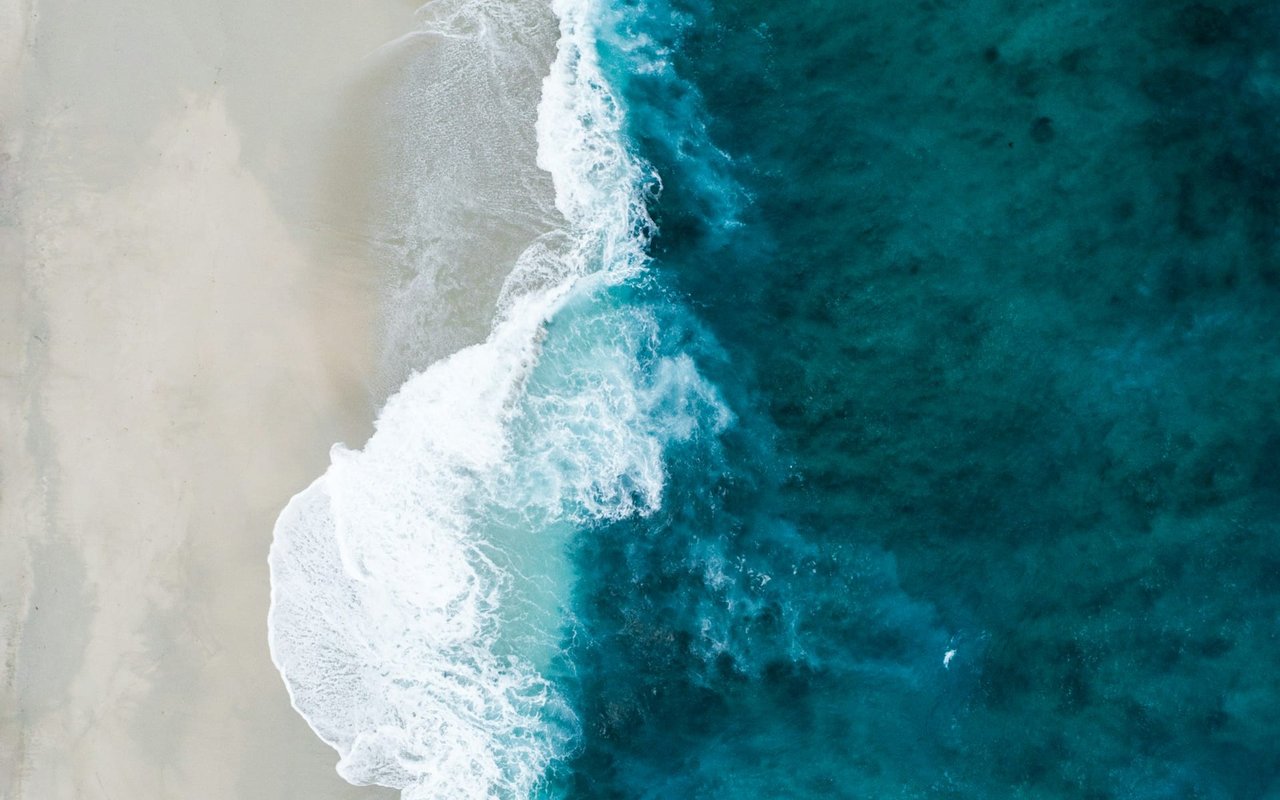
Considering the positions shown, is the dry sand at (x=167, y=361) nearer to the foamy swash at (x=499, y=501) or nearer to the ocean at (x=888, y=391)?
the foamy swash at (x=499, y=501)

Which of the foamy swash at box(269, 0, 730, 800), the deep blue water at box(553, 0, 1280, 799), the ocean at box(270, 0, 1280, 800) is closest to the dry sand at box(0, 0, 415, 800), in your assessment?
the foamy swash at box(269, 0, 730, 800)

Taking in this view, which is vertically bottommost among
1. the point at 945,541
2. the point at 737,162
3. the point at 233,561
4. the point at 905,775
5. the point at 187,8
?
the point at 905,775

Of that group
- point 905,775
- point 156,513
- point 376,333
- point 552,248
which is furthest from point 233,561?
point 905,775

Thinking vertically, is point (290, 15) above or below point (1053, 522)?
above

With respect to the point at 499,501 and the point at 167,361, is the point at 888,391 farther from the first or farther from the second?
the point at 167,361

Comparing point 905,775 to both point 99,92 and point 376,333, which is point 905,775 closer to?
point 376,333
